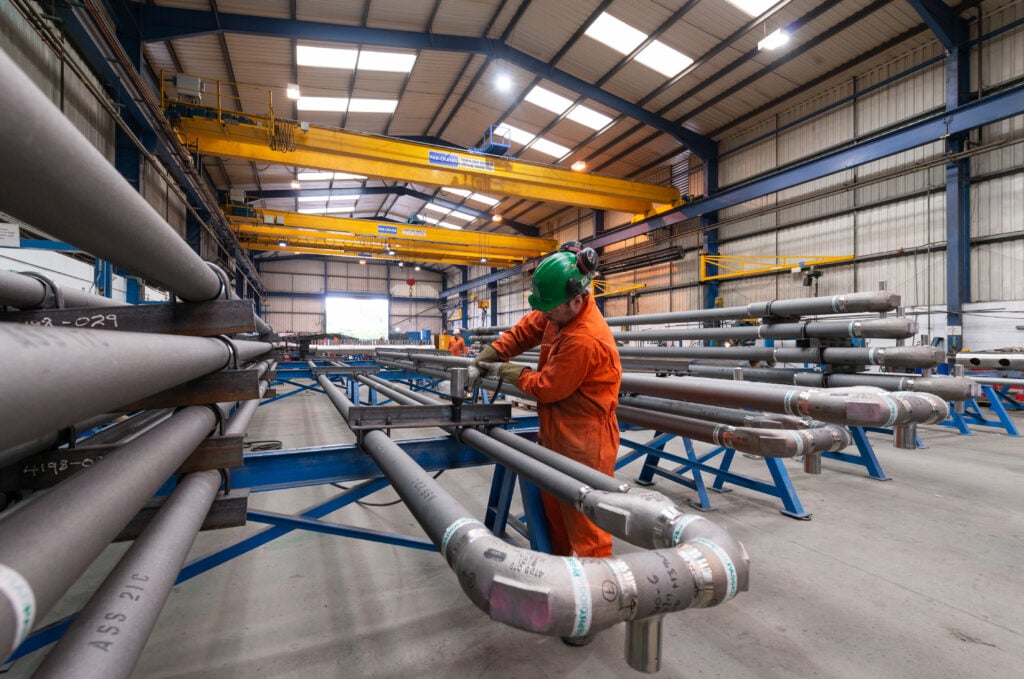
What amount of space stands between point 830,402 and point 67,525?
1.85 metres

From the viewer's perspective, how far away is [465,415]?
200cm

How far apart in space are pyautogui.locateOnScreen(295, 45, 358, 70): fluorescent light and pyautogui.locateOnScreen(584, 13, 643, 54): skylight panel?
4083mm

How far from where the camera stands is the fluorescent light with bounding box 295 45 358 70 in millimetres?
7543

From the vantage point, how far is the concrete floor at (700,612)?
166 centimetres

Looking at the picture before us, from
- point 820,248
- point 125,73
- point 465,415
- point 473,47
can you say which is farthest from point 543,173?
point 465,415

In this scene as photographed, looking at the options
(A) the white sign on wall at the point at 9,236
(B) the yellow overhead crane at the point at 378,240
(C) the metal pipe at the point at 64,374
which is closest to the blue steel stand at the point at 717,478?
(C) the metal pipe at the point at 64,374

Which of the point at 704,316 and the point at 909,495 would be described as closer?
the point at 909,495

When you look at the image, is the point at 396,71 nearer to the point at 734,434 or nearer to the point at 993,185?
the point at 734,434

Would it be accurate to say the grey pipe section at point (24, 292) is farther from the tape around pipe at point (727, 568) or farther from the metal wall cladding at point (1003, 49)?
the metal wall cladding at point (1003, 49)

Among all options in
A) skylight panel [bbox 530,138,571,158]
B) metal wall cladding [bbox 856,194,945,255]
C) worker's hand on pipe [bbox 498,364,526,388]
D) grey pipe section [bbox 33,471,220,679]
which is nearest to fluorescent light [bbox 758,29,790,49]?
metal wall cladding [bbox 856,194,945,255]

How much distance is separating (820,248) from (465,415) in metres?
9.30

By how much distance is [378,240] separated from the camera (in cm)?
1270

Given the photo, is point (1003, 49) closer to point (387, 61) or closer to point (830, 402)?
point (830, 402)

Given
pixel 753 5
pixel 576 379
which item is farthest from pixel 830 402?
pixel 753 5
